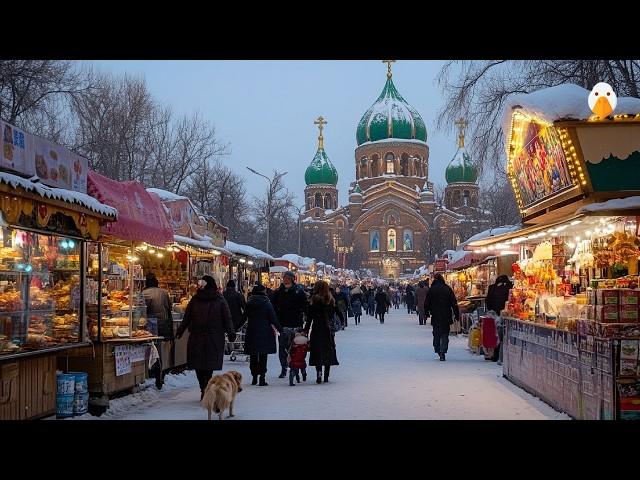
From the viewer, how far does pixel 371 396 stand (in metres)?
10.6

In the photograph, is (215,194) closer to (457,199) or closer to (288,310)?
(288,310)

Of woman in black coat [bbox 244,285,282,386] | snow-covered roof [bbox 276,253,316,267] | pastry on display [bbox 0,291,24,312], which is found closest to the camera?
pastry on display [bbox 0,291,24,312]

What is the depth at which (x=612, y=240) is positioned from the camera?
8945 millimetres

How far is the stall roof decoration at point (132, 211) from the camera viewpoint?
10391 mm

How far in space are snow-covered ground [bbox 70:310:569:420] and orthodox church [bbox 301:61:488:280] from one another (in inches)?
2786

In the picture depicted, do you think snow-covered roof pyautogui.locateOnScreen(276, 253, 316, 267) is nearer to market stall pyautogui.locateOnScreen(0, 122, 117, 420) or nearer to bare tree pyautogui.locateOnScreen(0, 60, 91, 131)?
bare tree pyautogui.locateOnScreen(0, 60, 91, 131)

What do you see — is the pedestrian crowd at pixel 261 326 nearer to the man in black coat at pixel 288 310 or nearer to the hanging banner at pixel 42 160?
the man in black coat at pixel 288 310

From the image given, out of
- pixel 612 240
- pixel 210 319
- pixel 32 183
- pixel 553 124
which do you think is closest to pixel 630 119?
pixel 553 124

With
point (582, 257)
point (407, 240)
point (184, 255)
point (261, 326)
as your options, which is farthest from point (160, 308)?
point (407, 240)

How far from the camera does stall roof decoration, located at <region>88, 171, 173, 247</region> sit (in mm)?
10391

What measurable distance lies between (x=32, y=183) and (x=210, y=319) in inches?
122

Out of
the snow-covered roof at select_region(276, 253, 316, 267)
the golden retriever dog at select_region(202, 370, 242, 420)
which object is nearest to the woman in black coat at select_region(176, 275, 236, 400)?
the golden retriever dog at select_region(202, 370, 242, 420)

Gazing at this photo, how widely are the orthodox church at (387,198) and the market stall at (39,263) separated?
75.5 meters
